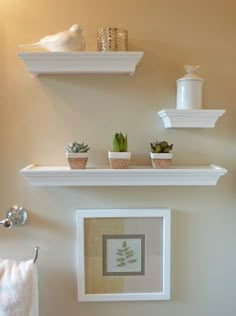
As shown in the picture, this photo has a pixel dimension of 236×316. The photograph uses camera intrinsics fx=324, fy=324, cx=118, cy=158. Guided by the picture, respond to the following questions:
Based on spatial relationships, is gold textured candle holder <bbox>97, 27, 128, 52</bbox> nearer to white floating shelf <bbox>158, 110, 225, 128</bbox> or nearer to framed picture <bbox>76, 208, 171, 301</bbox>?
white floating shelf <bbox>158, 110, 225, 128</bbox>

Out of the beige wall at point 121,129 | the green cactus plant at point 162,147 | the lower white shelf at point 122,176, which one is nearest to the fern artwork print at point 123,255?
the beige wall at point 121,129

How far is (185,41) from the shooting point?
3.88 ft

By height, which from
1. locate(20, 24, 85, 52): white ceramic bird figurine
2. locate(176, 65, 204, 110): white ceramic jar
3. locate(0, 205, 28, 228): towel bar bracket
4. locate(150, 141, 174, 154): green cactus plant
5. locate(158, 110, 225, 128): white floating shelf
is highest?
locate(20, 24, 85, 52): white ceramic bird figurine

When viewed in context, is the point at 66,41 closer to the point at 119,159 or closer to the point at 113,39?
the point at 113,39

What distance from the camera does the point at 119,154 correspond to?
3.61ft

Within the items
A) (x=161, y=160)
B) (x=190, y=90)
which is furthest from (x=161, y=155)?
(x=190, y=90)

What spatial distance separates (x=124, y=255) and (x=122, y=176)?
327 mm

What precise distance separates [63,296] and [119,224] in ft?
1.15

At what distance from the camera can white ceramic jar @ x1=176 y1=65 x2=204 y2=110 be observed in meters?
1.13

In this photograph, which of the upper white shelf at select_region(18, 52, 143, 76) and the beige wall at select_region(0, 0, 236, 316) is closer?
the upper white shelf at select_region(18, 52, 143, 76)

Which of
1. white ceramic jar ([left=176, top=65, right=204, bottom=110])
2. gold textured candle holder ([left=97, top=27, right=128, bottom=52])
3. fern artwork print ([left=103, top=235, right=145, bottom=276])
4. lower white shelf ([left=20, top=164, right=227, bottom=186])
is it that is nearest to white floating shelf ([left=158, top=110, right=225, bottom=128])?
white ceramic jar ([left=176, top=65, right=204, bottom=110])

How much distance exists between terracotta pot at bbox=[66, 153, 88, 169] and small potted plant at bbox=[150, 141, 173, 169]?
0.24 m

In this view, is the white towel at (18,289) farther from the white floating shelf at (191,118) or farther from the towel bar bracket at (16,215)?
the white floating shelf at (191,118)

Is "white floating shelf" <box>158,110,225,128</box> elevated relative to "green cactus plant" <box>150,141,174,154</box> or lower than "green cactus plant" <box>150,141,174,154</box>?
elevated
